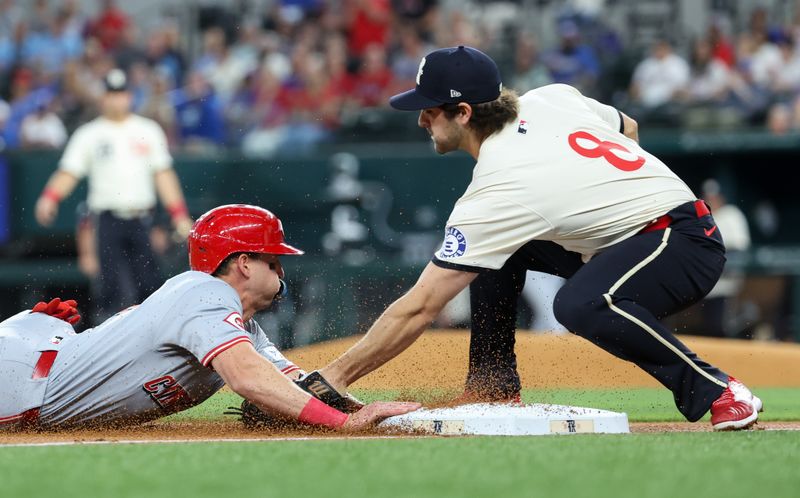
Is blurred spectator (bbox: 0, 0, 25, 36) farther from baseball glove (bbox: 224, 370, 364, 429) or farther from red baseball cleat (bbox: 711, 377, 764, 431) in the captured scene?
red baseball cleat (bbox: 711, 377, 764, 431)

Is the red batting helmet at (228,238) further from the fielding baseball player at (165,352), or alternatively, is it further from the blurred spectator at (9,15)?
the blurred spectator at (9,15)

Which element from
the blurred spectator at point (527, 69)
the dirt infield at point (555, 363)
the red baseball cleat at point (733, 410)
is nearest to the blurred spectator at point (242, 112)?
the blurred spectator at point (527, 69)

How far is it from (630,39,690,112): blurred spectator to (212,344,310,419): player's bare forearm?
10.3m

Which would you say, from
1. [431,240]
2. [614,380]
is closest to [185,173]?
[431,240]

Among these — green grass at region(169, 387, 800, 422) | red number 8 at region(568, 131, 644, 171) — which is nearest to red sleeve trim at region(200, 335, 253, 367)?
green grass at region(169, 387, 800, 422)

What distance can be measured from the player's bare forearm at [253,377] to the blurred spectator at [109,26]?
42.4 feet

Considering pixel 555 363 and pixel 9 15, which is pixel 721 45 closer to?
pixel 555 363

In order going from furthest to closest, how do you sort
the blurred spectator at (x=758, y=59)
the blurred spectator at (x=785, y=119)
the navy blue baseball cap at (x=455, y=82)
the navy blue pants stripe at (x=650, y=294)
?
the blurred spectator at (x=758, y=59) < the blurred spectator at (x=785, y=119) < the navy blue baseball cap at (x=455, y=82) < the navy blue pants stripe at (x=650, y=294)

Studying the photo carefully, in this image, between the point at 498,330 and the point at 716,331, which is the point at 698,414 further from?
the point at 716,331

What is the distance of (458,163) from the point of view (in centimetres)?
1367

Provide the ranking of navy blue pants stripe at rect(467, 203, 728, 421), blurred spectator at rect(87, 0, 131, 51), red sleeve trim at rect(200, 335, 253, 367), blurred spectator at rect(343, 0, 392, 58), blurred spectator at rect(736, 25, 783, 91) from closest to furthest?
red sleeve trim at rect(200, 335, 253, 367) < navy blue pants stripe at rect(467, 203, 728, 421) < blurred spectator at rect(736, 25, 783, 91) < blurred spectator at rect(343, 0, 392, 58) < blurred spectator at rect(87, 0, 131, 51)

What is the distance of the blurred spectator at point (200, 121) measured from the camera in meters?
14.7

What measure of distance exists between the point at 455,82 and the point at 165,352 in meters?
1.70

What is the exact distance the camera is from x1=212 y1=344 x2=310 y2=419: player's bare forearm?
16.2 feet
